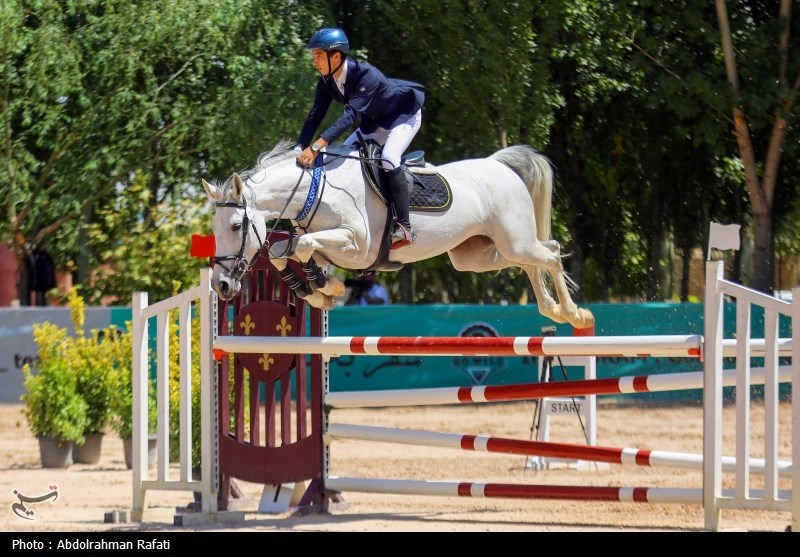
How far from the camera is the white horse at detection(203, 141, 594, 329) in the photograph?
6.17m

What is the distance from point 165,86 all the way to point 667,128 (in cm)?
655

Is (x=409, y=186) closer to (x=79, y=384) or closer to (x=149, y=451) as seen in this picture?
(x=149, y=451)

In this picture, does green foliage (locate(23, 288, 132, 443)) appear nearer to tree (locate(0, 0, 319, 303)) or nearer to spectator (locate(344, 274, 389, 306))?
tree (locate(0, 0, 319, 303))

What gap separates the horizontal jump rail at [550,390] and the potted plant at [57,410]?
3341mm

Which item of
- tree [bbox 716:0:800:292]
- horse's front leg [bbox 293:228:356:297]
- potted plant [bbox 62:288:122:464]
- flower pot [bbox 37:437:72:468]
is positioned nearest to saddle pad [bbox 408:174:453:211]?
horse's front leg [bbox 293:228:356:297]

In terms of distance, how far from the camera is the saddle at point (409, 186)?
650cm

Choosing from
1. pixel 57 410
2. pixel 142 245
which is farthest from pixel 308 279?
pixel 142 245

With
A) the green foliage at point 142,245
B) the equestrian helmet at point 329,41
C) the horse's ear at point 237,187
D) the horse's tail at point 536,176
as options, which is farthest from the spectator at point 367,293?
the horse's ear at point 237,187

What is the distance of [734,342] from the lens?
19.0 feet

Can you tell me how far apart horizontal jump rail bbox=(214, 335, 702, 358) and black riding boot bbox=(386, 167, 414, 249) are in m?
0.60

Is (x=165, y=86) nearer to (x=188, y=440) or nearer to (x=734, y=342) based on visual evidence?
(x=188, y=440)

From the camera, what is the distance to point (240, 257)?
6121mm

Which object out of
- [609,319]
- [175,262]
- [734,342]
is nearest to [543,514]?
[734,342]

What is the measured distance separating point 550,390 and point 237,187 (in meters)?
1.86
